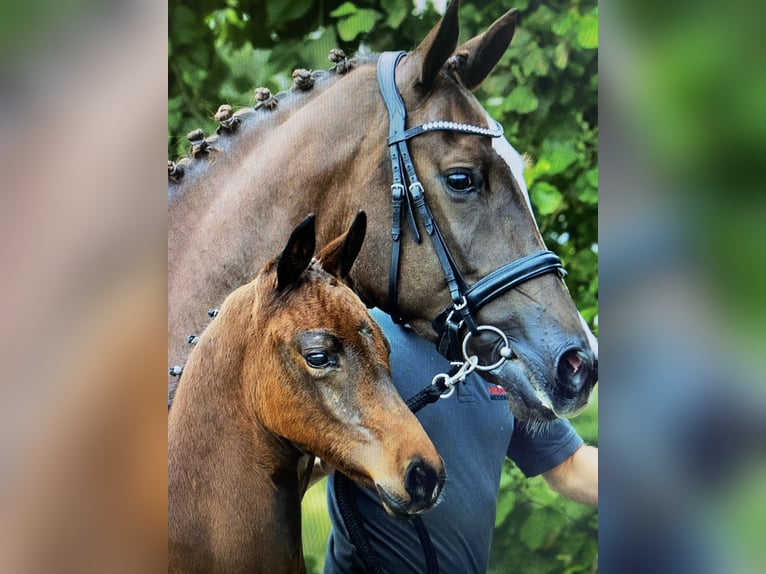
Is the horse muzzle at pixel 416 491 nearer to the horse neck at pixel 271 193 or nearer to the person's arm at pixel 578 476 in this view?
the person's arm at pixel 578 476

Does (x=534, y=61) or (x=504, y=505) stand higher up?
(x=534, y=61)

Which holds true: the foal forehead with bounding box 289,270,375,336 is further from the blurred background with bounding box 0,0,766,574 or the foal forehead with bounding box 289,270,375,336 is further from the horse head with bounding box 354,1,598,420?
the blurred background with bounding box 0,0,766,574

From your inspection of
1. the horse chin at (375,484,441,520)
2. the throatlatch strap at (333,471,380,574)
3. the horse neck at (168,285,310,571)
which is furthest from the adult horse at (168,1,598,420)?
the throatlatch strap at (333,471,380,574)

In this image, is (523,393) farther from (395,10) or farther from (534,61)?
(395,10)

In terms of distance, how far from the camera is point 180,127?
1.99 meters

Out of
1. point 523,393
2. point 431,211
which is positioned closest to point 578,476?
point 523,393

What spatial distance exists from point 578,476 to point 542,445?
0.52 feet

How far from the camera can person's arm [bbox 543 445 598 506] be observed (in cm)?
201

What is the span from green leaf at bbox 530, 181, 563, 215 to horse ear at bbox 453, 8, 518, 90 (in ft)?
1.10

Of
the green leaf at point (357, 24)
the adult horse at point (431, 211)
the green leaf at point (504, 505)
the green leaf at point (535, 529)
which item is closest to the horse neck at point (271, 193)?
the adult horse at point (431, 211)

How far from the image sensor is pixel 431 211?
74.5 inches

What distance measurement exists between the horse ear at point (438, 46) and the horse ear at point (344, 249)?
404 mm
